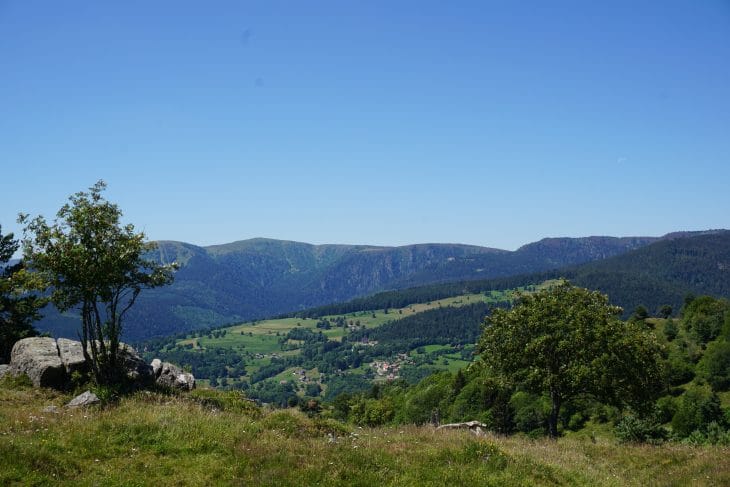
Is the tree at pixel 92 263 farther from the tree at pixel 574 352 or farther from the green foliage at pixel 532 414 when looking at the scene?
the green foliage at pixel 532 414

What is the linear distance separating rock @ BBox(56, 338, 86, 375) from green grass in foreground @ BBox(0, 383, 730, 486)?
3.27 meters

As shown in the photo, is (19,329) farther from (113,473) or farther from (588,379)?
(588,379)

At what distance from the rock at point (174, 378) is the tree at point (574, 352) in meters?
19.9

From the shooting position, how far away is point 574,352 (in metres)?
30.6

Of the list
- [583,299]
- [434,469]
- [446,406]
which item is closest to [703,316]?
[446,406]

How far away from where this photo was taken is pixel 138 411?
693 inches

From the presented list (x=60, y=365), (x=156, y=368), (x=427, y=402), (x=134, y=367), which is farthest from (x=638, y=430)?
(x=427, y=402)

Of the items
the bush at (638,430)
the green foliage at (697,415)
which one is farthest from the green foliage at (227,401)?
the green foliage at (697,415)

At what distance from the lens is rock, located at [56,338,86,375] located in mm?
23609

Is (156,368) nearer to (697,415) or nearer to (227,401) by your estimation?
(227,401)

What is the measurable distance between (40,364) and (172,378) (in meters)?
6.39

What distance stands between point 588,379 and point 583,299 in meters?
6.02

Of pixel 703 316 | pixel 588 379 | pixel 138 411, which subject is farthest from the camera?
pixel 703 316

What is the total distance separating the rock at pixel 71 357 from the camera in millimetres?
23609
